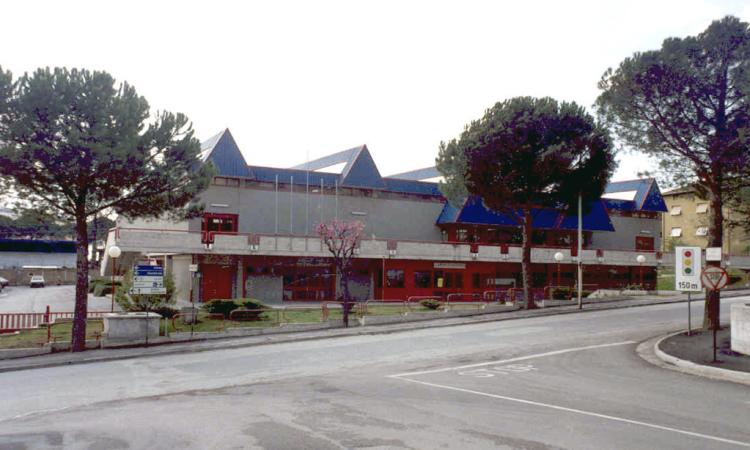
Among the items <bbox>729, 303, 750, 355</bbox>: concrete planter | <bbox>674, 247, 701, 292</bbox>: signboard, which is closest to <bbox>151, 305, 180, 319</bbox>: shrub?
<bbox>674, 247, 701, 292</bbox>: signboard

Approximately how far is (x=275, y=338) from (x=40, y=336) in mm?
9060

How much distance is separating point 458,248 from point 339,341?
69.8 ft

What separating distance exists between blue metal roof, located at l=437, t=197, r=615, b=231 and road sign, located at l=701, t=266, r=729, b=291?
2498cm

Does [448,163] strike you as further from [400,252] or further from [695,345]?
[695,345]

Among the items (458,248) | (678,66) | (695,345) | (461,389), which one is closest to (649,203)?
(458,248)

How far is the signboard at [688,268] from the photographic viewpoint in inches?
773

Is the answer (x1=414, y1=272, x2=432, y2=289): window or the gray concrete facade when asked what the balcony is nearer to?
(x1=414, y1=272, x2=432, y2=289): window

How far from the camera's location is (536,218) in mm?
50094

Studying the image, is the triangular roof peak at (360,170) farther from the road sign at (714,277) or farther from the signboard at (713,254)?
the road sign at (714,277)

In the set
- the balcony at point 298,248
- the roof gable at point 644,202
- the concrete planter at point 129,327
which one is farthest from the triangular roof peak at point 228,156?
the roof gable at point 644,202

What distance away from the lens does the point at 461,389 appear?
515 inches

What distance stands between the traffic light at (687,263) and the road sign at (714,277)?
77.2 inches

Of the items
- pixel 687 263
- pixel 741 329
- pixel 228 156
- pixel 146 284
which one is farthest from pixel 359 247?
pixel 741 329

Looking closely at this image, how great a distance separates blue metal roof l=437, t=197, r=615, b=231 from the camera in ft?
150
